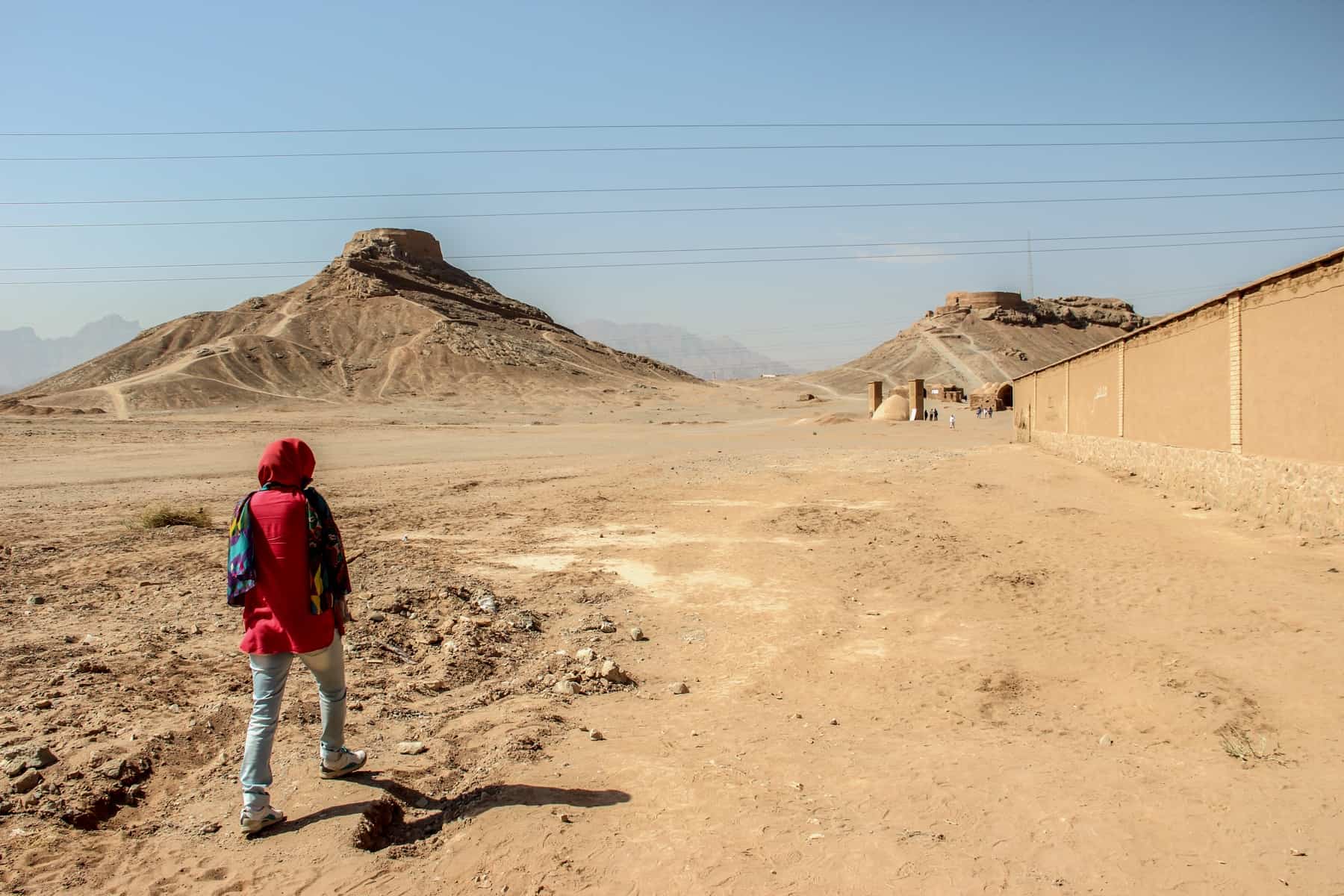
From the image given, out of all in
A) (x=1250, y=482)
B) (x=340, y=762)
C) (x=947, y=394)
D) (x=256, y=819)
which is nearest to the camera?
(x=256, y=819)

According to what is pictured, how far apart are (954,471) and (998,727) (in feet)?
49.2

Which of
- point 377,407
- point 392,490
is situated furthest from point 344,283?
point 392,490

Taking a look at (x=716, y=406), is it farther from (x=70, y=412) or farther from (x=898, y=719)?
(x=898, y=719)

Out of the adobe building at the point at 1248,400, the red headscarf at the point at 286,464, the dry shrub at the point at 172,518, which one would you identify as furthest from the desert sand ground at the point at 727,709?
the red headscarf at the point at 286,464

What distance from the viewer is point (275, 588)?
399 cm

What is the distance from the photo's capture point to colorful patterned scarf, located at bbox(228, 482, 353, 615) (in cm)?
396

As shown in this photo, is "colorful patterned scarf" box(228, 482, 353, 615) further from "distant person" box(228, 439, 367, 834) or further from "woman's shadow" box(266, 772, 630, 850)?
"woman's shadow" box(266, 772, 630, 850)

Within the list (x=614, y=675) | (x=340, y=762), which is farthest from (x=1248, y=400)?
(x=340, y=762)

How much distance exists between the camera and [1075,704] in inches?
233

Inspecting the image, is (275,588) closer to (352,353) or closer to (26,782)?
(26,782)

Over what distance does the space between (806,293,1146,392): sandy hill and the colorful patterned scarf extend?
83.6 meters

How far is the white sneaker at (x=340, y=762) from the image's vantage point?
4.34 m

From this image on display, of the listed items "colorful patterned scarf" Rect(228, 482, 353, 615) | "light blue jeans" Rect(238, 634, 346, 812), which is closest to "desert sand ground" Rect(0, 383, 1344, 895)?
"light blue jeans" Rect(238, 634, 346, 812)

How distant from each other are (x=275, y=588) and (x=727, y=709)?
10.2 feet
